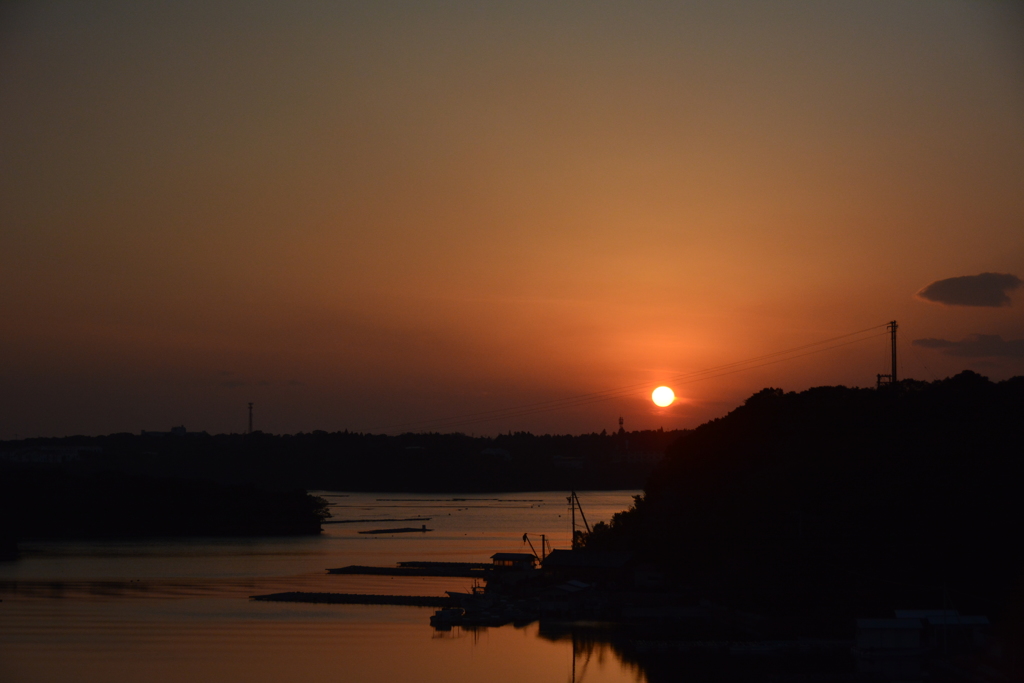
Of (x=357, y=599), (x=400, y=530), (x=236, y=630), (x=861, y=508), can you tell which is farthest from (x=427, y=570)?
(x=400, y=530)

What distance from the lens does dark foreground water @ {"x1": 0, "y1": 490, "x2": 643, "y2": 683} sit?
23.8 m

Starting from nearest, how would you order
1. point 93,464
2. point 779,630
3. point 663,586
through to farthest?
point 779,630 < point 663,586 < point 93,464

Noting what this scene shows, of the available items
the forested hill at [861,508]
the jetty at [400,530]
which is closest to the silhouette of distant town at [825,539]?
the forested hill at [861,508]

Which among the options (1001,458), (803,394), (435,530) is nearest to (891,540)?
(1001,458)

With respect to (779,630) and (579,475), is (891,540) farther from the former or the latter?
(579,475)

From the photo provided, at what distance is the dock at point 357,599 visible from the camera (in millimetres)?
33281

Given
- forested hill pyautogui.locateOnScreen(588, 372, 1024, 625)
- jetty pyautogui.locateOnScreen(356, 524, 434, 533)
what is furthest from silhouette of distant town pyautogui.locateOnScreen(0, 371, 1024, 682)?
jetty pyautogui.locateOnScreen(356, 524, 434, 533)

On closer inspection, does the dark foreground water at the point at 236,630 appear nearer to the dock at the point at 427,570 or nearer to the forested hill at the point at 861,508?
the dock at the point at 427,570

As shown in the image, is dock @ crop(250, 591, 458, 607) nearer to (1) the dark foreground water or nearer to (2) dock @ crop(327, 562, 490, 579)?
(1) the dark foreground water

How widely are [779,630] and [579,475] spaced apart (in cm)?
12207

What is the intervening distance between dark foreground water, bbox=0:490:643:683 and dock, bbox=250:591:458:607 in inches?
25.5

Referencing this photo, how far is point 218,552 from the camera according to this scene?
55.2 meters

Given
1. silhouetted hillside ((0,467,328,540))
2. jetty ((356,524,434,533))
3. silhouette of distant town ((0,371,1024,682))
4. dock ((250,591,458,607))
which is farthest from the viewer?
jetty ((356,524,434,533))

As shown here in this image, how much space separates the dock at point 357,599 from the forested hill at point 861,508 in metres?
8.41
